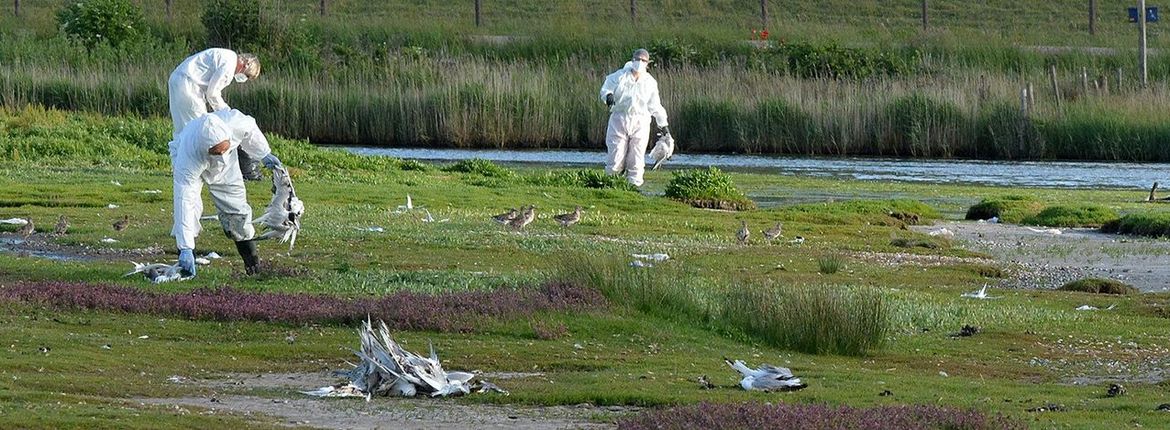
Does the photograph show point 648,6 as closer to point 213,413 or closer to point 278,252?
point 278,252

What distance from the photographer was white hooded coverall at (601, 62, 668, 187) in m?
32.4

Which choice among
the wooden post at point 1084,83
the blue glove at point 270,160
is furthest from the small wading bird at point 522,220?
the wooden post at point 1084,83

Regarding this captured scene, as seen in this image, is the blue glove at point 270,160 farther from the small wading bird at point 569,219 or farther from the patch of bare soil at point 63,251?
the small wading bird at point 569,219

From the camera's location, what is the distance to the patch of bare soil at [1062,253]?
22.1 meters

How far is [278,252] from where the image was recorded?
66.6 feet

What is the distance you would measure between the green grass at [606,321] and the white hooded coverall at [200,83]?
154cm

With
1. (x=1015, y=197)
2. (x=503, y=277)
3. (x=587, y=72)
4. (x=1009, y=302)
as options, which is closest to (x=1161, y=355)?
(x=1009, y=302)

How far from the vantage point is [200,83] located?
1791 centimetres

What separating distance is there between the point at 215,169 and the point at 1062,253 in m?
13.0

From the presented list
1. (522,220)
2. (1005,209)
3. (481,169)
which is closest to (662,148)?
(481,169)

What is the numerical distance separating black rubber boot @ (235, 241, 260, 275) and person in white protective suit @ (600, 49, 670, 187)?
1517 cm

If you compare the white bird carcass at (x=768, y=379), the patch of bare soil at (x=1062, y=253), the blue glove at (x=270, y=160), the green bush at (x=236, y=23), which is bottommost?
the patch of bare soil at (x=1062, y=253)

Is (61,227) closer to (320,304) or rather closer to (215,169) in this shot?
(215,169)

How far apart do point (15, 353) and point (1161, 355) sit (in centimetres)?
865
